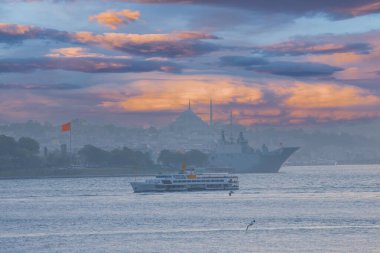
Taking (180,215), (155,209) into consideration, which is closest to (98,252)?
(180,215)

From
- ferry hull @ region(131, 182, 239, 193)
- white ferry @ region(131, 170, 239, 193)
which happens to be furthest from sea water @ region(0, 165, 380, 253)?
white ferry @ region(131, 170, 239, 193)

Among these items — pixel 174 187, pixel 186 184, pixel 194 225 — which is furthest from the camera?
pixel 174 187

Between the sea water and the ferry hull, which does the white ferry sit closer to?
the ferry hull

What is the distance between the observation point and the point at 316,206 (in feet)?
344

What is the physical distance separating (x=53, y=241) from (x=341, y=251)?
2220 cm

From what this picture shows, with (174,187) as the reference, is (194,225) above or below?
below

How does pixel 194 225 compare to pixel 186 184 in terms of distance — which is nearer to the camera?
pixel 194 225

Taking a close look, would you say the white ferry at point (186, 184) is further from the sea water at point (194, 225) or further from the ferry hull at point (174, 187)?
the sea water at point (194, 225)

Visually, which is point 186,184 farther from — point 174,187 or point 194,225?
point 194,225

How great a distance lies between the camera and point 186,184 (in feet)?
492

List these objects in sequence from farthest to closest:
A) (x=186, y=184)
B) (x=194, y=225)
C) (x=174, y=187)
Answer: (x=174, y=187), (x=186, y=184), (x=194, y=225)

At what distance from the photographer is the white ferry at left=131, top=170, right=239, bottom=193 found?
5886 inches

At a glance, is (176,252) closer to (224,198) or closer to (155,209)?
(155,209)

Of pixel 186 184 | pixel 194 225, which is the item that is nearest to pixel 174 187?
pixel 186 184
